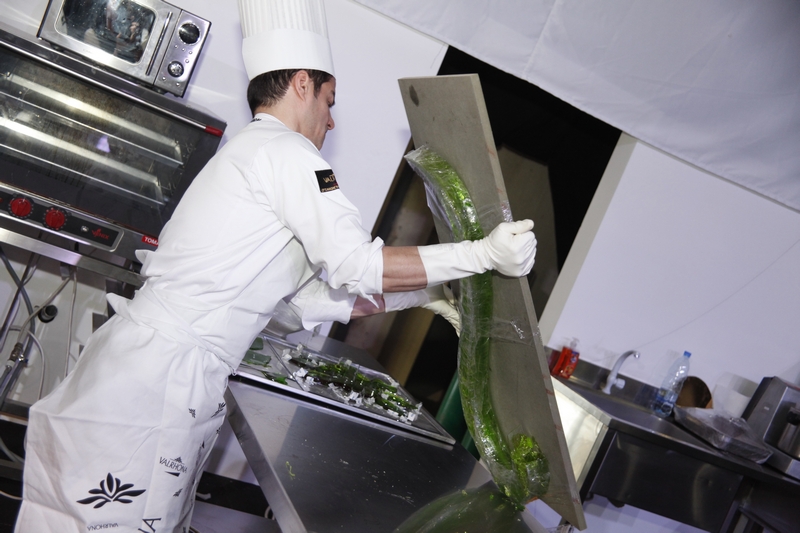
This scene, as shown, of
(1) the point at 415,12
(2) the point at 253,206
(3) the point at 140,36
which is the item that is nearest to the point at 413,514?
(2) the point at 253,206

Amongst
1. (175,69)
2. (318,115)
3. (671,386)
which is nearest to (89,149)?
(175,69)

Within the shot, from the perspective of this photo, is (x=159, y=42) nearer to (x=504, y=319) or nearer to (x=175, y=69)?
(x=175, y=69)

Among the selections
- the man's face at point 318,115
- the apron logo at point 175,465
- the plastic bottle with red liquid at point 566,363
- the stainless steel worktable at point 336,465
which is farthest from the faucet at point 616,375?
the apron logo at point 175,465

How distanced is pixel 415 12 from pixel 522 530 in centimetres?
206

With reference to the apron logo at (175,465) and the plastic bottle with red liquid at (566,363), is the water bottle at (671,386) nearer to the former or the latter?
the plastic bottle with red liquid at (566,363)

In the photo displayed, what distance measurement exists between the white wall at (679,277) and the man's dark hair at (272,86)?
1.85m

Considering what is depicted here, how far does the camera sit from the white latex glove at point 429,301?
199 cm

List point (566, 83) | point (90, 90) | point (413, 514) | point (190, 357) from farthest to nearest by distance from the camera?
point (566, 83) → point (90, 90) → point (190, 357) → point (413, 514)

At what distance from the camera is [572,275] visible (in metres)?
3.17

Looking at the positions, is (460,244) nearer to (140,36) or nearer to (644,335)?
(140,36)

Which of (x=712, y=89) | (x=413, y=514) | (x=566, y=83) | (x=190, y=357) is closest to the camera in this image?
(x=413, y=514)

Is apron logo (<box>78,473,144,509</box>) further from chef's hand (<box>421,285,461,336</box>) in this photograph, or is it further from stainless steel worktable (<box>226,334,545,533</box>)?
chef's hand (<box>421,285,461,336</box>)

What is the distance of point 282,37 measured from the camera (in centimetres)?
175

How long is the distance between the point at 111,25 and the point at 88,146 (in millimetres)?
420
